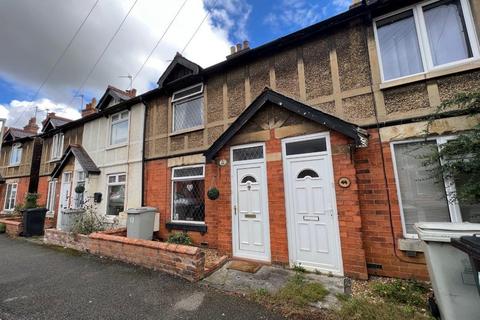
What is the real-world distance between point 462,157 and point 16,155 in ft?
76.5

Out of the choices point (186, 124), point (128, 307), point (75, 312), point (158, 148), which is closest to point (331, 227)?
point (128, 307)

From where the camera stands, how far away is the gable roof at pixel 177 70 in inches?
313

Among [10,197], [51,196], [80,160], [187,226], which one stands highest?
[80,160]

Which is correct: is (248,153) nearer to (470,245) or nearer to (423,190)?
(423,190)

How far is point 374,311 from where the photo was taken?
3217 millimetres

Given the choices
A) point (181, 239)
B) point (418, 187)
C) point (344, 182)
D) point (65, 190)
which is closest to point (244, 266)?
point (181, 239)

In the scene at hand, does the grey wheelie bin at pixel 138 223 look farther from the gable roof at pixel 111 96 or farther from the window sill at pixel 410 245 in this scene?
the window sill at pixel 410 245

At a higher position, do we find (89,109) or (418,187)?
(89,109)

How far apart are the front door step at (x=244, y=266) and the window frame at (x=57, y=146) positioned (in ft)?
41.3

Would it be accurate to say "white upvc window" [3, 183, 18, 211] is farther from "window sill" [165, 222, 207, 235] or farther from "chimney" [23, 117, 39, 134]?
"window sill" [165, 222, 207, 235]

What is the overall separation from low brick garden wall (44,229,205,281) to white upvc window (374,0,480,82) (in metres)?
5.62

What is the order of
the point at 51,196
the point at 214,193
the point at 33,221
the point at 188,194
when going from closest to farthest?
1. the point at 214,193
2. the point at 188,194
3. the point at 33,221
4. the point at 51,196

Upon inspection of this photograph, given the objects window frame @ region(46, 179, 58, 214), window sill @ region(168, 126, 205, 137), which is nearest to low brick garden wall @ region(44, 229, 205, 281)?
window sill @ region(168, 126, 205, 137)

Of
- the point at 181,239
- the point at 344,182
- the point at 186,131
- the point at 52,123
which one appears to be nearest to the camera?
the point at 344,182
